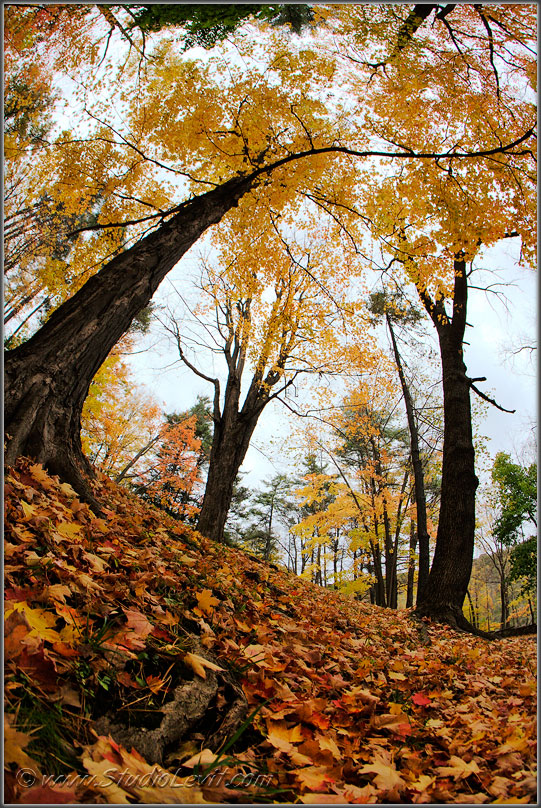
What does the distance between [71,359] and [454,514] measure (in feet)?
16.3

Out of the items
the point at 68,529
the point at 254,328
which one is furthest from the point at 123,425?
the point at 68,529

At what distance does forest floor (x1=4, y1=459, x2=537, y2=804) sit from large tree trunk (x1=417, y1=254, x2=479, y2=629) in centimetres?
275

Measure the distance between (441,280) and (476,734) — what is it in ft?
18.4

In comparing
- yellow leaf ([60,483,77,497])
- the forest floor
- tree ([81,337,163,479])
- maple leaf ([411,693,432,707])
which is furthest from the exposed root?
tree ([81,337,163,479])

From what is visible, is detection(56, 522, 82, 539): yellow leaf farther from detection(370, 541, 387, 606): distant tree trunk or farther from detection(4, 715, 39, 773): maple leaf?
detection(370, 541, 387, 606): distant tree trunk

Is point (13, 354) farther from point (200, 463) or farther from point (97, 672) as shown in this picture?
point (200, 463)

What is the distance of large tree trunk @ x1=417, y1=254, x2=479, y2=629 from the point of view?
5020mm

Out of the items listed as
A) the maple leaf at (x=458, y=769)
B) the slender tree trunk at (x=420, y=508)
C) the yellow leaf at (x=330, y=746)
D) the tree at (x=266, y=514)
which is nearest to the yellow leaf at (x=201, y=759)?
the yellow leaf at (x=330, y=746)

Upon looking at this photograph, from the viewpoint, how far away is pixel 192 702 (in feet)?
4.41

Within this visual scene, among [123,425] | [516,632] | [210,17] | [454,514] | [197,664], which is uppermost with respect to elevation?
[123,425]

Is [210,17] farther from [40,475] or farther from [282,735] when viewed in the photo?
[282,735]

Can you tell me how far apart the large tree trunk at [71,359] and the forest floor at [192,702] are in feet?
0.81

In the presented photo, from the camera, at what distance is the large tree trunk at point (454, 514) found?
5020 millimetres

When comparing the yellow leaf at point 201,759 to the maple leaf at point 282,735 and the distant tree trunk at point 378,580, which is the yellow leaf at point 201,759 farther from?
the distant tree trunk at point 378,580
